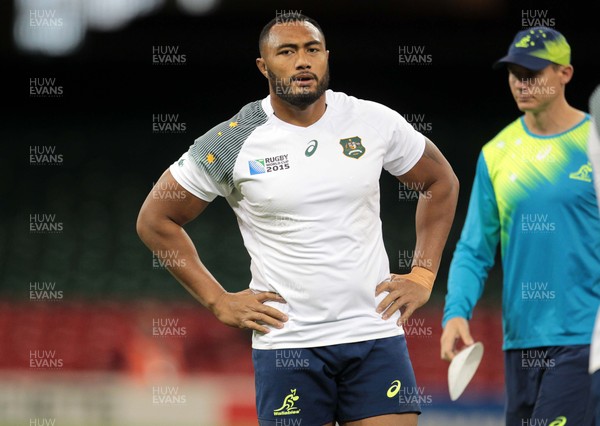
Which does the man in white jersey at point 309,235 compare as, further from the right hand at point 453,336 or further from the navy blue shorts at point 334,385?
the right hand at point 453,336

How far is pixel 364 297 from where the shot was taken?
363cm

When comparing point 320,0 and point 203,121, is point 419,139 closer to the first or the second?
point 320,0

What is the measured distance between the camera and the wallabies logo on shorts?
142 inches

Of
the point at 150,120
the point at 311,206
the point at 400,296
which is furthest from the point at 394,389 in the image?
the point at 150,120

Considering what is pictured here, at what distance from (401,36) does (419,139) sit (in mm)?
8401

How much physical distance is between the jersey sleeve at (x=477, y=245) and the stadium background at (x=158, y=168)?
600 centimetres

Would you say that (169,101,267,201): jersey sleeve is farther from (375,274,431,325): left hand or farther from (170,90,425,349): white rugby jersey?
(375,274,431,325): left hand

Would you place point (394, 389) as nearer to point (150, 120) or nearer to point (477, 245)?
point (477, 245)

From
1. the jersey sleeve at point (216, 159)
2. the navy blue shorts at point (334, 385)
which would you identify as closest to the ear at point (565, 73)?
the jersey sleeve at point (216, 159)

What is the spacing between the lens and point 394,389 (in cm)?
362

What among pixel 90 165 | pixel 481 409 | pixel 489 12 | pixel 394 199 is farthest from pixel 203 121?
pixel 481 409

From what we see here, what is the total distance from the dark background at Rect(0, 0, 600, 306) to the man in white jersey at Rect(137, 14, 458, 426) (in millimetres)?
8484

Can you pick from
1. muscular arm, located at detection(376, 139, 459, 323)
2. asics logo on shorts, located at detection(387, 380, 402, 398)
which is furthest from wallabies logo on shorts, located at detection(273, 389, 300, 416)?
muscular arm, located at detection(376, 139, 459, 323)

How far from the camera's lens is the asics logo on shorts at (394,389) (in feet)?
11.8
